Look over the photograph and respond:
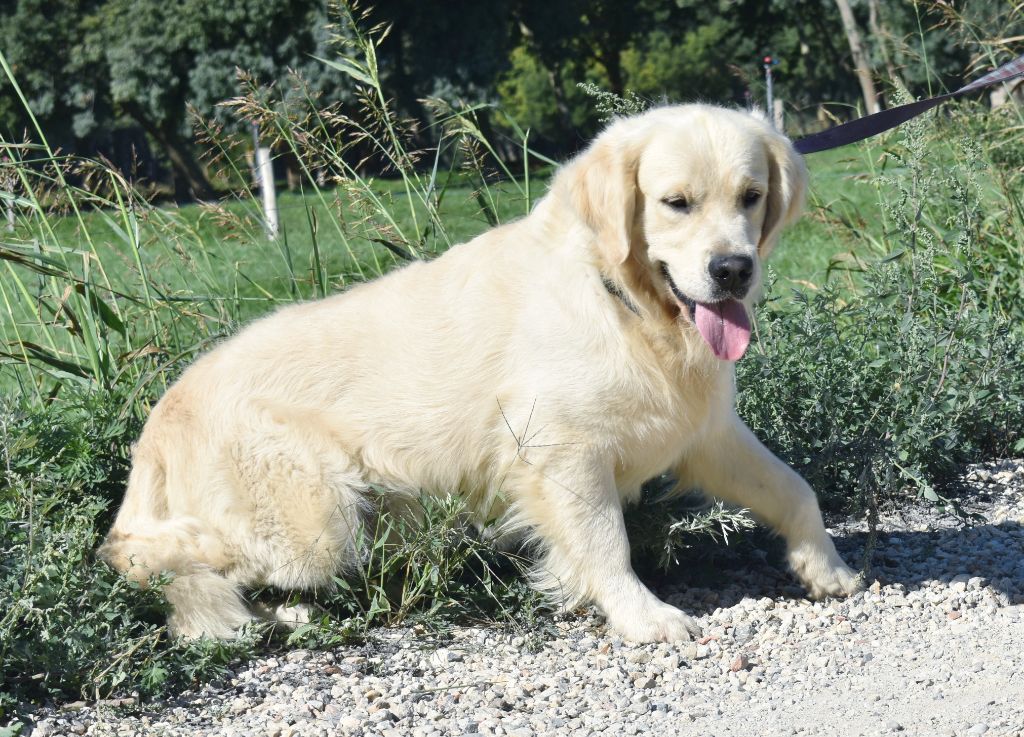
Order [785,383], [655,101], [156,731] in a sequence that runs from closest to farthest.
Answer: [156,731] < [785,383] < [655,101]

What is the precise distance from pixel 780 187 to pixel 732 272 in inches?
16.3

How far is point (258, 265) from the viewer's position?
400 inches

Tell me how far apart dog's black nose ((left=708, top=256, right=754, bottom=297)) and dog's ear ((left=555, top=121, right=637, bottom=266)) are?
0.26 m

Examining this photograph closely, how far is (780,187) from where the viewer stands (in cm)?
330

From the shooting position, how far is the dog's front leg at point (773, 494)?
348 cm

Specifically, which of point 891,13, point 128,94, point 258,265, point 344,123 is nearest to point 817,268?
point 344,123

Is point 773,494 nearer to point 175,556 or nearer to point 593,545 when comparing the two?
point 593,545

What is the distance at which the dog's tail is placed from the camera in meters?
3.19

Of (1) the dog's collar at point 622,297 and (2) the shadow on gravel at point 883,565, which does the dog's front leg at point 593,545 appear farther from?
(1) the dog's collar at point 622,297

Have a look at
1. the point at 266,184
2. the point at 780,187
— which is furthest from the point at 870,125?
the point at 266,184

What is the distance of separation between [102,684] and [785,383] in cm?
255

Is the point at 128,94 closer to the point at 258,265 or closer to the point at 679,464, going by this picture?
the point at 258,265

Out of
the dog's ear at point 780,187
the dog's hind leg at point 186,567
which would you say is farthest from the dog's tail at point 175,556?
the dog's ear at point 780,187

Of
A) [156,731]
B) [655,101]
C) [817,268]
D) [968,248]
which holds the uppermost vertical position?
[655,101]
